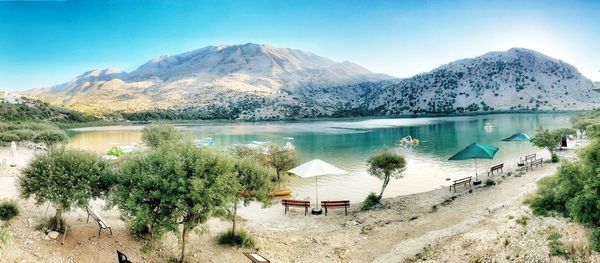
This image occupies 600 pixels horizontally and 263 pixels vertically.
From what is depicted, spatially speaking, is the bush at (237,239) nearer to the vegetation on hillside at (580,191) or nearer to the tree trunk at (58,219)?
the tree trunk at (58,219)

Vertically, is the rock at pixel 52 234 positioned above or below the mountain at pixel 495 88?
below

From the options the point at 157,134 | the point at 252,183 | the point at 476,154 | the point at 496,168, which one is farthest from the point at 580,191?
the point at 157,134

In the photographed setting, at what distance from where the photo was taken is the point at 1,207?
50.3 feet

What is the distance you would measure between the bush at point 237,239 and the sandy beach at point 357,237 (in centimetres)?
36

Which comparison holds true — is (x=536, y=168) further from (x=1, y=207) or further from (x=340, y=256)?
(x=1, y=207)

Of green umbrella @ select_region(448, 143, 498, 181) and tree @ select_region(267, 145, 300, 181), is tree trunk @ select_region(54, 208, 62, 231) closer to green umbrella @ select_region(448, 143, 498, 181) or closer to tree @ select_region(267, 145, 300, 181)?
tree @ select_region(267, 145, 300, 181)

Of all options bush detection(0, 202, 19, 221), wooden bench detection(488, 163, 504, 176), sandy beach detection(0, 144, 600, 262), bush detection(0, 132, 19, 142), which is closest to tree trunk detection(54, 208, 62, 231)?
sandy beach detection(0, 144, 600, 262)

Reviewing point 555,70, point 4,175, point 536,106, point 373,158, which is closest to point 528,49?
point 555,70

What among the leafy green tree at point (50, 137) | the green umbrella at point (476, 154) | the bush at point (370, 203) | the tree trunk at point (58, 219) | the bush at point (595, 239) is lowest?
the bush at point (370, 203)

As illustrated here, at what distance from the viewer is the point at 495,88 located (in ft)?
551

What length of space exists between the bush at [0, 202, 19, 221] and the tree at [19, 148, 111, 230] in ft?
4.62

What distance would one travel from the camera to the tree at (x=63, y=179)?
46.4 feet

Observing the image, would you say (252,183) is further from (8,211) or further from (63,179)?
(8,211)

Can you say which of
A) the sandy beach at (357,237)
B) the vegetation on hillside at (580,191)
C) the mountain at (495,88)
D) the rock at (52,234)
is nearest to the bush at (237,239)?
the sandy beach at (357,237)
